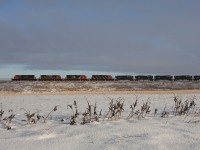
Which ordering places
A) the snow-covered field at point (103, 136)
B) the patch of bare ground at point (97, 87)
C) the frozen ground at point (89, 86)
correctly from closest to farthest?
the snow-covered field at point (103, 136), the patch of bare ground at point (97, 87), the frozen ground at point (89, 86)

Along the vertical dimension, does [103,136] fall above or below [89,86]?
below

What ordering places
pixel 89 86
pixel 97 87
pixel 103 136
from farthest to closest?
pixel 89 86 < pixel 97 87 < pixel 103 136

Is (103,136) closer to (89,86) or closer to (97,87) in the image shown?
(97,87)

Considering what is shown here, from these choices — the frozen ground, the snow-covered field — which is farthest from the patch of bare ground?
the snow-covered field

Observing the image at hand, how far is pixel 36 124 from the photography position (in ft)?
19.7

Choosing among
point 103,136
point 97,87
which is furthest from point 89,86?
point 103,136

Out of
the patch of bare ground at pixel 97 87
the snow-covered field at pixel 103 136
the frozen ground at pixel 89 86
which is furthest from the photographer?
the frozen ground at pixel 89 86

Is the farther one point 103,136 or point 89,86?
point 89,86

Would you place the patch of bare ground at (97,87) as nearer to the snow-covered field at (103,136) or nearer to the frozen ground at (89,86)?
the frozen ground at (89,86)

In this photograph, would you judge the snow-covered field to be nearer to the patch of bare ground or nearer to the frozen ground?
the patch of bare ground

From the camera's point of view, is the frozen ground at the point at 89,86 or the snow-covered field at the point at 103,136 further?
the frozen ground at the point at 89,86

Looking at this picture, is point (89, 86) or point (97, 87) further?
→ point (89, 86)

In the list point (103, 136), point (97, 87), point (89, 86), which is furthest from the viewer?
point (89, 86)

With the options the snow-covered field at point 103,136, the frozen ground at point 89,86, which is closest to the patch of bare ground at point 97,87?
the frozen ground at point 89,86
